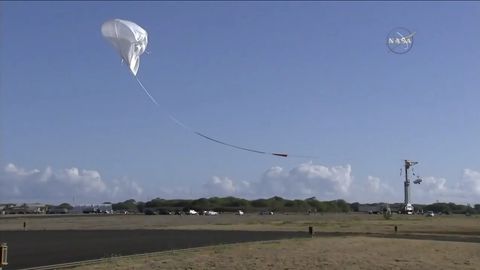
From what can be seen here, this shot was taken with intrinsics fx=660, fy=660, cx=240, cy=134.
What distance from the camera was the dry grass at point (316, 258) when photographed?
75.4ft

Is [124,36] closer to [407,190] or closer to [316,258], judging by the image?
[316,258]

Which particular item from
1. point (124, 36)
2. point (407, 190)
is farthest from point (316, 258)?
point (407, 190)

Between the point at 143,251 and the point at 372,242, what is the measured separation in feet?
40.9

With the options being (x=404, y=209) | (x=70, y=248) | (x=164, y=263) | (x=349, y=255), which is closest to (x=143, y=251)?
(x=70, y=248)

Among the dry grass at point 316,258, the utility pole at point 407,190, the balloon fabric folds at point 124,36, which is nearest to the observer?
the balloon fabric folds at point 124,36

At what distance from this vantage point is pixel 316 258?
2550 cm

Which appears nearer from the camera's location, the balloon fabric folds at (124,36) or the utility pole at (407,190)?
the balloon fabric folds at (124,36)

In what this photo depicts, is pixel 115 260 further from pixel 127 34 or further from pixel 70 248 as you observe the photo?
pixel 127 34

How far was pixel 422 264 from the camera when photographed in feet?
79.4

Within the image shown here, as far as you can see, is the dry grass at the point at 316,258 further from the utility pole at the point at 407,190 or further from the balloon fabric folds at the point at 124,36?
the utility pole at the point at 407,190

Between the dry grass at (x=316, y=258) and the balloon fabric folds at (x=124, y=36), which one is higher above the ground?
the balloon fabric folds at (x=124, y=36)

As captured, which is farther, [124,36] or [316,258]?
[316,258]

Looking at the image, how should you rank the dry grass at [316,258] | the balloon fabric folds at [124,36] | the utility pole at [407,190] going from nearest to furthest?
the balloon fabric folds at [124,36] < the dry grass at [316,258] < the utility pole at [407,190]

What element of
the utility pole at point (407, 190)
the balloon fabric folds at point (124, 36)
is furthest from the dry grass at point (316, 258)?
the utility pole at point (407, 190)
